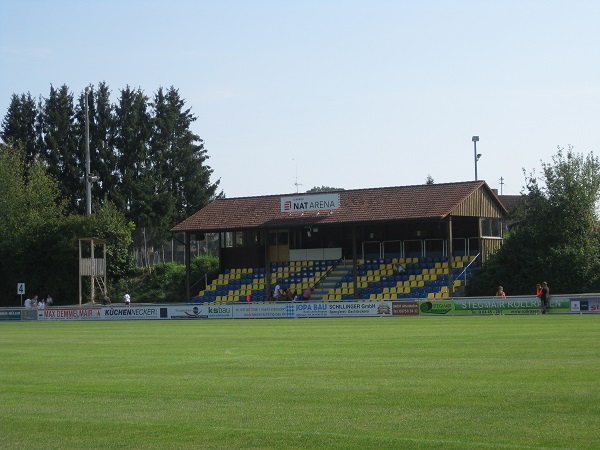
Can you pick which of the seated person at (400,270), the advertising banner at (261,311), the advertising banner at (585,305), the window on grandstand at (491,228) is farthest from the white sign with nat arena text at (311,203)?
the advertising banner at (585,305)

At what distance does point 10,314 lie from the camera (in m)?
55.2

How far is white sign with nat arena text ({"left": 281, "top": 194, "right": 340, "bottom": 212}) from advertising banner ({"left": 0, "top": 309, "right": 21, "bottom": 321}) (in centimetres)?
1763

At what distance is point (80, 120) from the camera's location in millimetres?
90938

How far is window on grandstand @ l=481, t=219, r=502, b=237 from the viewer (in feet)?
193

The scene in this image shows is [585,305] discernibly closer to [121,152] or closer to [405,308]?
[405,308]

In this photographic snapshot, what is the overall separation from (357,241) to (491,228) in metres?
8.65

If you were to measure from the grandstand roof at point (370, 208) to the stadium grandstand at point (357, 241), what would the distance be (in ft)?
0.23

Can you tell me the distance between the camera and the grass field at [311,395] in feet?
36.2

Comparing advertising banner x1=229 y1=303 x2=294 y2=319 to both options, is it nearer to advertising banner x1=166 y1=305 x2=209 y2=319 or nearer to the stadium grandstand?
advertising banner x1=166 y1=305 x2=209 y2=319

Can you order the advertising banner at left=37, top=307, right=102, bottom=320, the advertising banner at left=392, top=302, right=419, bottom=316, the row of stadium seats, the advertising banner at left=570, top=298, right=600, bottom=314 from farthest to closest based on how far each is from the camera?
1. the row of stadium seats
2. the advertising banner at left=37, top=307, right=102, bottom=320
3. the advertising banner at left=392, top=302, right=419, bottom=316
4. the advertising banner at left=570, top=298, right=600, bottom=314

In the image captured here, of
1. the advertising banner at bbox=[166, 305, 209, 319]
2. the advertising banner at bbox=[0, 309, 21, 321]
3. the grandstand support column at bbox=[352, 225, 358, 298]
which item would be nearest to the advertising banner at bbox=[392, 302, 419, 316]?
the grandstand support column at bbox=[352, 225, 358, 298]

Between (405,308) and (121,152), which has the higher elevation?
(121,152)

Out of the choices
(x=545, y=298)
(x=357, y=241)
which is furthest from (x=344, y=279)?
(x=545, y=298)

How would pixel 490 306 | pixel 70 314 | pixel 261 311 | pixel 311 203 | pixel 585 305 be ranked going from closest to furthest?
1. pixel 585 305
2. pixel 490 306
3. pixel 261 311
4. pixel 70 314
5. pixel 311 203
